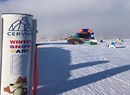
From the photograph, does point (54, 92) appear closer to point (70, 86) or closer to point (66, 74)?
point (70, 86)

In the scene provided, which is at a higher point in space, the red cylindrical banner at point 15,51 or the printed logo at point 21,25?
the printed logo at point 21,25

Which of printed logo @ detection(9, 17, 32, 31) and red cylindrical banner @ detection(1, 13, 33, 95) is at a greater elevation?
printed logo @ detection(9, 17, 32, 31)

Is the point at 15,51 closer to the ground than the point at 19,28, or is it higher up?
closer to the ground

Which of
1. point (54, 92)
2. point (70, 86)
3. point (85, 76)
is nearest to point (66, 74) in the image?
point (85, 76)

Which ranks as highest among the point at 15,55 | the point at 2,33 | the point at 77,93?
the point at 2,33

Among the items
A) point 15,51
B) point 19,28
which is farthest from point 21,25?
point 15,51

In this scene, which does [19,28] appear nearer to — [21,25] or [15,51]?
[21,25]

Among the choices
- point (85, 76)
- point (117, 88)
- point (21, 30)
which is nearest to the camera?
point (21, 30)

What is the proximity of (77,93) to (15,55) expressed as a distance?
3002mm

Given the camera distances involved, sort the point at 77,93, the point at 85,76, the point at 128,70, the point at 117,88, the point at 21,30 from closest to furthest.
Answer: the point at 21,30 → the point at 77,93 → the point at 117,88 → the point at 85,76 → the point at 128,70

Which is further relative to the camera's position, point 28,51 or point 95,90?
point 95,90

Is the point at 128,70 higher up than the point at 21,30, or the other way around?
the point at 21,30

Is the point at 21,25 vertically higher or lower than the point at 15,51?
higher

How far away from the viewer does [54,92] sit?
10031mm
